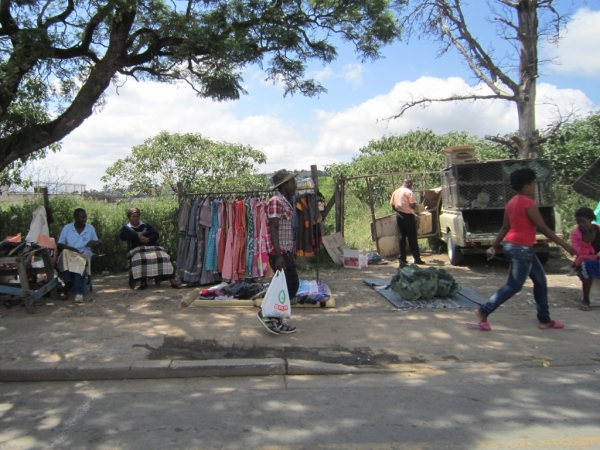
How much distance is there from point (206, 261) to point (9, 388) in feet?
12.9

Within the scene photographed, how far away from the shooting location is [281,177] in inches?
238

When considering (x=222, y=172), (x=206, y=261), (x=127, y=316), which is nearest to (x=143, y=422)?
(x=127, y=316)

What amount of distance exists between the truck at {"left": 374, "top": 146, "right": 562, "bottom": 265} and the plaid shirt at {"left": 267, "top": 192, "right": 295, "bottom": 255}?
4.99 meters

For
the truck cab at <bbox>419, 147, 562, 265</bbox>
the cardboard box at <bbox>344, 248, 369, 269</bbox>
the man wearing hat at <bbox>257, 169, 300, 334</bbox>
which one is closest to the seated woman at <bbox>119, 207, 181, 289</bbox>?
the man wearing hat at <bbox>257, 169, 300, 334</bbox>

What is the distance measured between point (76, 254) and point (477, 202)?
7.81 m

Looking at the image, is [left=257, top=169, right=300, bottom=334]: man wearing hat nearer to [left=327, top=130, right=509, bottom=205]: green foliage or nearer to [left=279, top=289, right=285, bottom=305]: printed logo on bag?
[left=279, top=289, right=285, bottom=305]: printed logo on bag

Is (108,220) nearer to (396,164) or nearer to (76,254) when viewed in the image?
(76,254)

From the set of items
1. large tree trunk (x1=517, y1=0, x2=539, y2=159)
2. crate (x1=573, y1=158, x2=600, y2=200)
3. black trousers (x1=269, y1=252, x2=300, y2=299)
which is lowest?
black trousers (x1=269, y1=252, x2=300, y2=299)

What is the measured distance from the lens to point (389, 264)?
36.1 ft

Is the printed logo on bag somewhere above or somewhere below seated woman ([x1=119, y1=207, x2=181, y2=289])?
below

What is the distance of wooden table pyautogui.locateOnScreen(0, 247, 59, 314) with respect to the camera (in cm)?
679

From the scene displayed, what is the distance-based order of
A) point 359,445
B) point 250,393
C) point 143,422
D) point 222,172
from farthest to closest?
point 222,172, point 250,393, point 143,422, point 359,445

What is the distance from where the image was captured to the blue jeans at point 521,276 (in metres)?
5.53

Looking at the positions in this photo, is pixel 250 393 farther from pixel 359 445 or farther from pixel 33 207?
pixel 33 207
